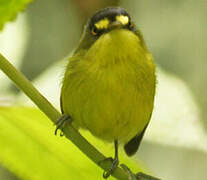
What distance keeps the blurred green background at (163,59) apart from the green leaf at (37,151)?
8cm

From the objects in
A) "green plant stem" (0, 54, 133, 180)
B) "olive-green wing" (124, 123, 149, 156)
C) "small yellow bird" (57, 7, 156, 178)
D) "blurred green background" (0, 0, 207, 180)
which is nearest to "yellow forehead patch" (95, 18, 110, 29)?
"small yellow bird" (57, 7, 156, 178)

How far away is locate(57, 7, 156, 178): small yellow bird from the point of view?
2145 millimetres

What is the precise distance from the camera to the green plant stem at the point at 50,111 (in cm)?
114

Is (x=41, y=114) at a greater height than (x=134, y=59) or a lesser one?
greater

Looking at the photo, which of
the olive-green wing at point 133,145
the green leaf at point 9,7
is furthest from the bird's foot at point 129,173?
the olive-green wing at point 133,145

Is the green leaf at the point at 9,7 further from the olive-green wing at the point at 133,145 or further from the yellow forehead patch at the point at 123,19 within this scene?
the olive-green wing at the point at 133,145

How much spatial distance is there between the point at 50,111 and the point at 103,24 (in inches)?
42.1

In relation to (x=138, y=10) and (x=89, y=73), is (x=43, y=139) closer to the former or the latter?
(x=89, y=73)

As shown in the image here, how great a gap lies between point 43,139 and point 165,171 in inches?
65.6

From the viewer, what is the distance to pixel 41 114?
1.27m

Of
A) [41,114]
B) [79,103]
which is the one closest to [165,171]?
[79,103]

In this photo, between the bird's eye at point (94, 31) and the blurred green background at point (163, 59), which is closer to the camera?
the blurred green background at point (163, 59)

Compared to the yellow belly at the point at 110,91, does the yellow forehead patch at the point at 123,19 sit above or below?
above

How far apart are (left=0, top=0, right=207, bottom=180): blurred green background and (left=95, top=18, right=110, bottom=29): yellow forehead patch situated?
0.26 m
